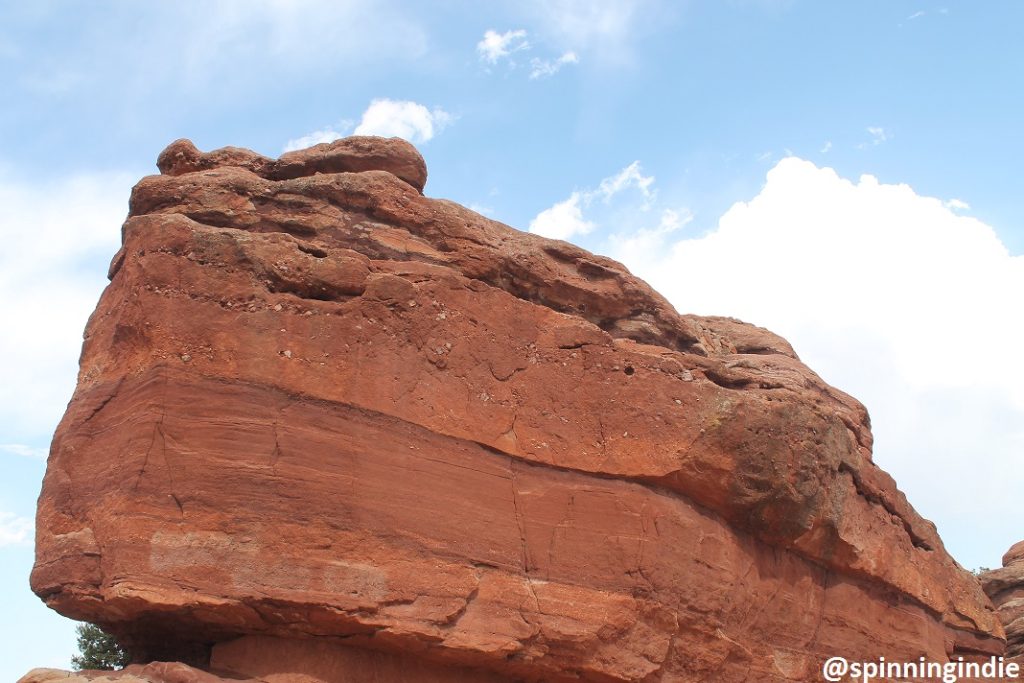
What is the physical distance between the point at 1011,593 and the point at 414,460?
14.1m

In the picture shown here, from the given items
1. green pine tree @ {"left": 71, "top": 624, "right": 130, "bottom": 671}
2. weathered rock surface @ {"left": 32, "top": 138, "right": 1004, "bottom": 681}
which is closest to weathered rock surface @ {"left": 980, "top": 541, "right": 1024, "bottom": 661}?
weathered rock surface @ {"left": 32, "top": 138, "right": 1004, "bottom": 681}

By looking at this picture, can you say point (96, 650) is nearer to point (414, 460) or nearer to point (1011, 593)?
point (414, 460)

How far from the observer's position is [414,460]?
32.7ft

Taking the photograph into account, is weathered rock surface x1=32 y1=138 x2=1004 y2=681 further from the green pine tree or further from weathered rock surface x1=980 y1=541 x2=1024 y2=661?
the green pine tree

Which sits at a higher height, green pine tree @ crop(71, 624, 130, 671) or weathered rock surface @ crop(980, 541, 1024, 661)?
weathered rock surface @ crop(980, 541, 1024, 661)

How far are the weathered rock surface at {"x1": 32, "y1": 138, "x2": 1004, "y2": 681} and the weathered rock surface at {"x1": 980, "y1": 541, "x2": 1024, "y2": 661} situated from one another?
20.0 feet

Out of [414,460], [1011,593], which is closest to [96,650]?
[414,460]

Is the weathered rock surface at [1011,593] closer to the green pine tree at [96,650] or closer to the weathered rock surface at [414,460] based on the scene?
the weathered rock surface at [414,460]

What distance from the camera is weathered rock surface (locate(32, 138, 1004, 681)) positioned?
29.8 feet

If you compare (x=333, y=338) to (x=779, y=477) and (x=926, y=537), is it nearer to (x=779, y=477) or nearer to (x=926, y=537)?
(x=779, y=477)

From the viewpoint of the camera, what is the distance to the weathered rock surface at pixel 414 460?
9.09 metres

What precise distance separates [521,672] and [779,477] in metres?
3.74

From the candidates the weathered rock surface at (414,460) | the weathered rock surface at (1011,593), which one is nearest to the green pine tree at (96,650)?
the weathered rock surface at (414,460)

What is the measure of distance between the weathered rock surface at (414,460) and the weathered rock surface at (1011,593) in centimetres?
609
